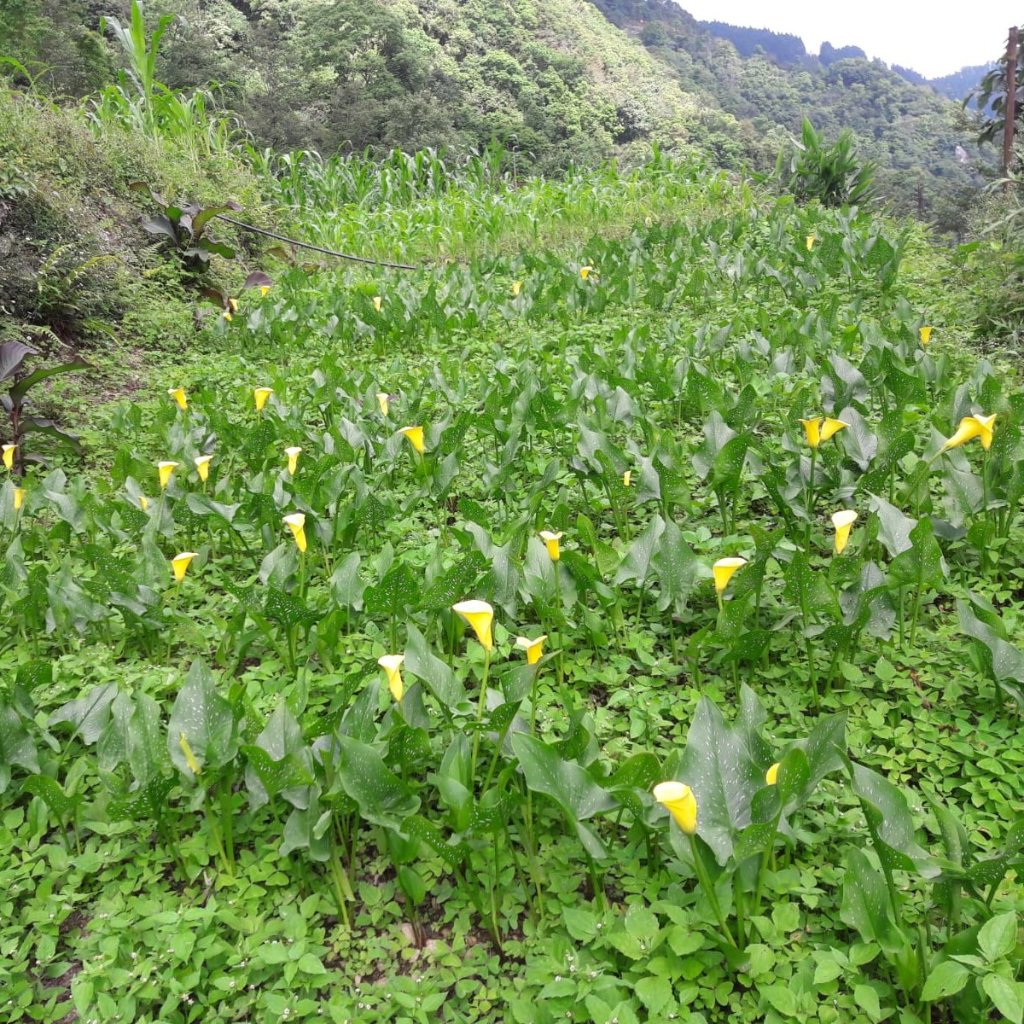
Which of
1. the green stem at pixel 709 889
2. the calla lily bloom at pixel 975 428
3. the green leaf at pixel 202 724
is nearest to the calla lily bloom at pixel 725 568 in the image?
the green stem at pixel 709 889

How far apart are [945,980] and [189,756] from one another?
146 cm

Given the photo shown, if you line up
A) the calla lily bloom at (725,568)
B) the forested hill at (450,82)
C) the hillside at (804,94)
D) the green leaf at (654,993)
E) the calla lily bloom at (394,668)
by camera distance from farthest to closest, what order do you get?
the hillside at (804,94) < the forested hill at (450,82) < the calla lily bloom at (725,568) < the calla lily bloom at (394,668) < the green leaf at (654,993)

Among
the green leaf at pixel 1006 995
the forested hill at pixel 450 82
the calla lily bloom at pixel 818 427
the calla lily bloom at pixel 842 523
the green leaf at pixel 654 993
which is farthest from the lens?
the forested hill at pixel 450 82

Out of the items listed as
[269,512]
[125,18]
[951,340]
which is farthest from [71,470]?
[125,18]

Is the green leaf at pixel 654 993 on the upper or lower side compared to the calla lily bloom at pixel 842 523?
lower

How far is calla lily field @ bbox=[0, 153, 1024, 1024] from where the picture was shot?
143cm

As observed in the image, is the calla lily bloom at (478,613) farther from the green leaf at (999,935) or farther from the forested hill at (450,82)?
the forested hill at (450,82)

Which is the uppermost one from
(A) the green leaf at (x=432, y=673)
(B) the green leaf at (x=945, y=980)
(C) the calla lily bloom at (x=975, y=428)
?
(C) the calla lily bloom at (x=975, y=428)

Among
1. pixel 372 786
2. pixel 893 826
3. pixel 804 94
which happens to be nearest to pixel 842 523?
pixel 893 826

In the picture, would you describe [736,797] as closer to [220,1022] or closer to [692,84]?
[220,1022]

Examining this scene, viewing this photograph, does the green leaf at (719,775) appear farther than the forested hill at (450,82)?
No

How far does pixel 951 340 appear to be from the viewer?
439 cm

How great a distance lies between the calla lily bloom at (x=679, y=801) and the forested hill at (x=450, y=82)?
966 cm

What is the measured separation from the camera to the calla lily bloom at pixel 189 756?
1.63 meters
